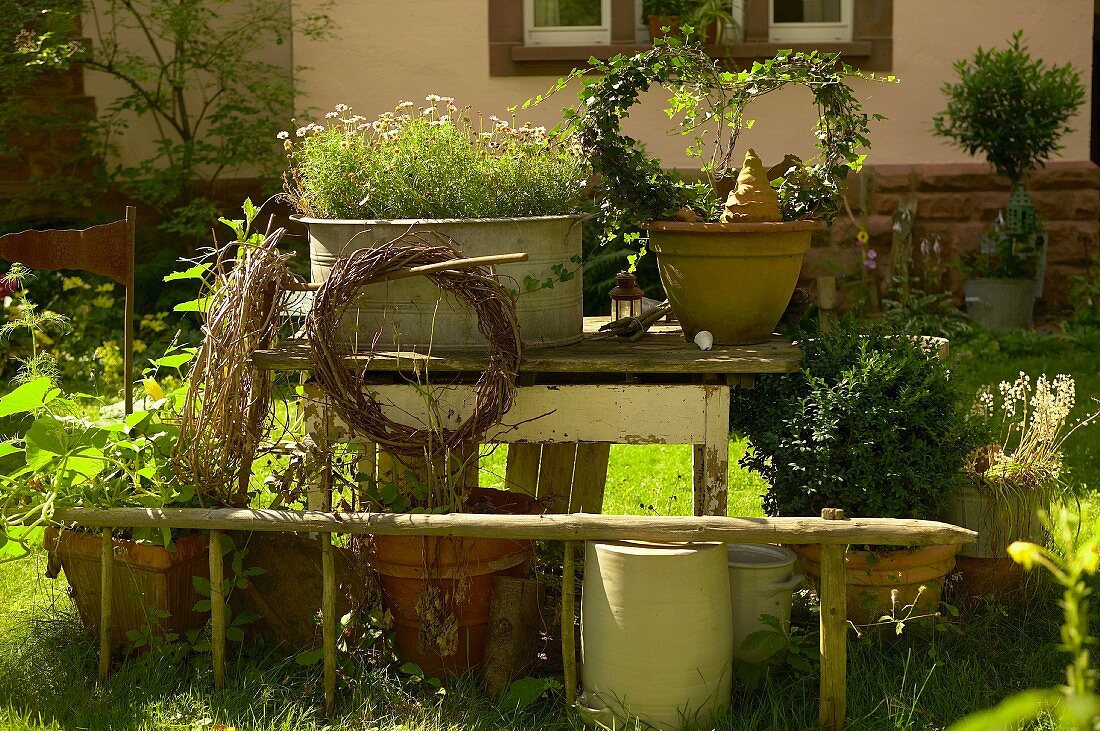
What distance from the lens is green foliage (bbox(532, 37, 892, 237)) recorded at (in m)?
3.21

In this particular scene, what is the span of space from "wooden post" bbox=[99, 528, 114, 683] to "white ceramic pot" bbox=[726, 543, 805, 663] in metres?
1.49

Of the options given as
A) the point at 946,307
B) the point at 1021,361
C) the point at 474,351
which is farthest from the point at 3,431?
the point at 946,307

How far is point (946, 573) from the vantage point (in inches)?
125

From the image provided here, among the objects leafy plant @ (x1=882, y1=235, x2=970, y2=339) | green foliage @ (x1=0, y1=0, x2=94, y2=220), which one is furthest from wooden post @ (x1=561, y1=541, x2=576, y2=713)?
green foliage @ (x1=0, y1=0, x2=94, y2=220)

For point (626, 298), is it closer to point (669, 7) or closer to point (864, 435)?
point (864, 435)

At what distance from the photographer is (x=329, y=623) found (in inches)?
112

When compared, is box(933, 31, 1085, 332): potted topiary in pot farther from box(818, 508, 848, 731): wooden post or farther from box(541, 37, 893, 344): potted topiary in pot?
box(818, 508, 848, 731): wooden post

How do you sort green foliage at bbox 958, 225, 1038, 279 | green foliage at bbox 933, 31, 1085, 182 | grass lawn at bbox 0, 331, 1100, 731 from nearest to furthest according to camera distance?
grass lawn at bbox 0, 331, 1100, 731
green foliage at bbox 933, 31, 1085, 182
green foliage at bbox 958, 225, 1038, 279

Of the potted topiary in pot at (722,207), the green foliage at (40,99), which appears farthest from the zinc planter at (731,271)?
the green foliage at (40,99)

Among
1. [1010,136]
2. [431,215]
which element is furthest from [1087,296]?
[431,215]

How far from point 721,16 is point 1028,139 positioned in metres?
1.90

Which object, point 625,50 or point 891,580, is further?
point 625,50

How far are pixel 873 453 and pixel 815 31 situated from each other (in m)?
5.01

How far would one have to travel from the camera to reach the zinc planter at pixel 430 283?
3.05m
